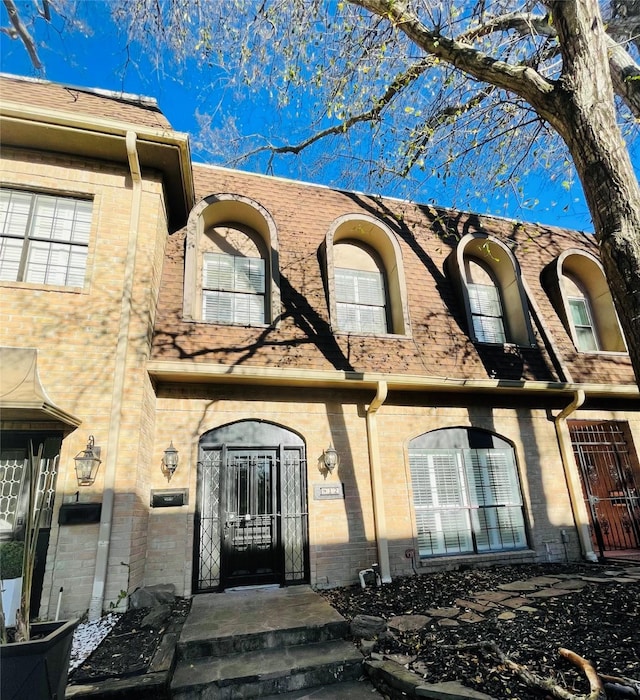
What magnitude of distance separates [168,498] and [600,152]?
676 cm

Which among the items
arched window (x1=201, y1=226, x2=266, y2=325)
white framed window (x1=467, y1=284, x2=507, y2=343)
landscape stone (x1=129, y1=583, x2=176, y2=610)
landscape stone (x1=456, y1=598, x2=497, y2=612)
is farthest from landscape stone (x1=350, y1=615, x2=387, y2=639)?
white framed window (x1=467, y1=284, x2=507, y2=343)

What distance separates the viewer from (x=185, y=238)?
742cm

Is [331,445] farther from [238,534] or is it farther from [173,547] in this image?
[173,547]

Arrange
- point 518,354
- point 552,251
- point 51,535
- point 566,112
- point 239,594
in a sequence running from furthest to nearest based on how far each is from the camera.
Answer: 1. point 552,251
2. point 518,354
3. point 239,594
4. point 51,535
5. point 566,112

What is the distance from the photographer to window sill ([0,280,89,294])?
546 cm

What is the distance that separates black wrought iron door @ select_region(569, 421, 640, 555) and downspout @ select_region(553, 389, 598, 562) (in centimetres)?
60

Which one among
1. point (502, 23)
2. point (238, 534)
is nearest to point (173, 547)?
point (238, 534)

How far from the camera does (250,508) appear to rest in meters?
6.39

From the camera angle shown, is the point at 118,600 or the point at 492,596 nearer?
the point at 118,600

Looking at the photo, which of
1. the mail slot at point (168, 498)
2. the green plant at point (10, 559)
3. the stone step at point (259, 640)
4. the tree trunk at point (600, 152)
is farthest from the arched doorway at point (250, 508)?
the tree trunk at point (600, 152)

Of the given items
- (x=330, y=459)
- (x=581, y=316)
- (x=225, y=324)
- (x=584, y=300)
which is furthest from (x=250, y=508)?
(x=584, y=300)

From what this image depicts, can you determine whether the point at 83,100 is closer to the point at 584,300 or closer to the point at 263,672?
the point at 263,672

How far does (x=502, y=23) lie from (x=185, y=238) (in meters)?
6.18

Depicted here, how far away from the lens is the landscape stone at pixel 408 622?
439cm
